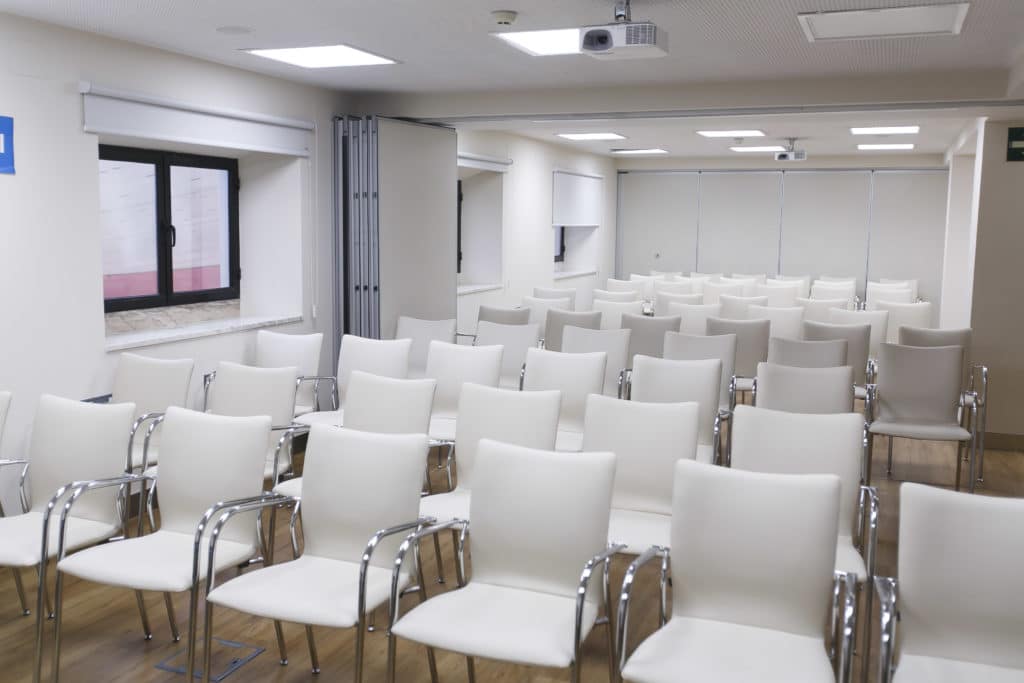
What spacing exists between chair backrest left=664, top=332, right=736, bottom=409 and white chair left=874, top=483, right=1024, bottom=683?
11.7 ft

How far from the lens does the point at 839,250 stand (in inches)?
591

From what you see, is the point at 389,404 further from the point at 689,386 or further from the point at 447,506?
the point at 689,386

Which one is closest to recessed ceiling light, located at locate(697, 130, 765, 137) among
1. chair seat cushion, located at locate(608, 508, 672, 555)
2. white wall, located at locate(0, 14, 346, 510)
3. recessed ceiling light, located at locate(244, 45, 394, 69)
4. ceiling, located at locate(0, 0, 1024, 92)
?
ceiling, located at locate(0, 0, 1024, 92)

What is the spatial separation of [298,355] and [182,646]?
2992 mm

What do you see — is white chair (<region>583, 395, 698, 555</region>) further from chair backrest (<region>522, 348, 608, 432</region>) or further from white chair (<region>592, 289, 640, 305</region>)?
white chair (<region>592, 289, 640, 305</region>)

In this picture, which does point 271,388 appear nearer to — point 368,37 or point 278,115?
point 368,37

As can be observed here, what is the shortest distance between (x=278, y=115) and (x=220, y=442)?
4.08m

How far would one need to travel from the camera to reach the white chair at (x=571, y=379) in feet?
18.6

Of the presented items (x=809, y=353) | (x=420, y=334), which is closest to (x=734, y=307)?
(x=809, y=353)

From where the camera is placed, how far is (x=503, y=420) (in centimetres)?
450

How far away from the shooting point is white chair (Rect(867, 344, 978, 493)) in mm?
6340

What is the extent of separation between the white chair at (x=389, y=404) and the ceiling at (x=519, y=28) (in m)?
1.92

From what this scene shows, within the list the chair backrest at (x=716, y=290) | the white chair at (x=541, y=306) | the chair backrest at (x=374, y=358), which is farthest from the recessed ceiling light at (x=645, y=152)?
the chair backrest at (x=374, y=358)

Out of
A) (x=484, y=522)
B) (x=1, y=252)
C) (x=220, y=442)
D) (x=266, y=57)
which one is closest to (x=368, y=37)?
(x=266, y=57)
